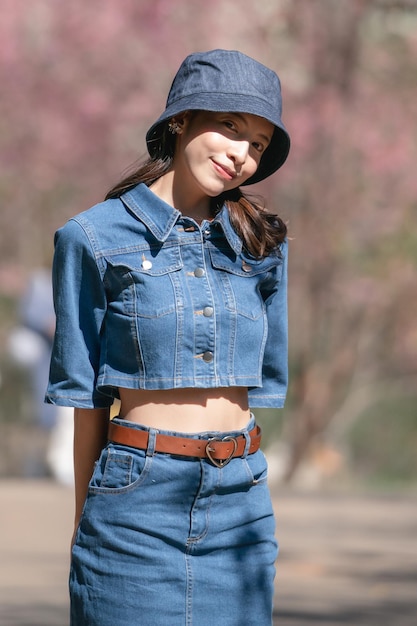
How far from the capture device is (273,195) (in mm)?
13766

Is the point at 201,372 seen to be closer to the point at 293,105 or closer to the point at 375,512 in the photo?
the point at 375,512

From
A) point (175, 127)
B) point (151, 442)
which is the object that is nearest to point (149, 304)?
point (151, 442)

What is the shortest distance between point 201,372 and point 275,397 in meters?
0.36

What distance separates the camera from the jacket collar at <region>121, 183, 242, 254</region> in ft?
10.8

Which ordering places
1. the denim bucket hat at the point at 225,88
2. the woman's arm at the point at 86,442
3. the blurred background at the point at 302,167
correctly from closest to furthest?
the denim bucket hat at the point at 225,88 < the woman's arm at the point at 86,442 < the blurred background at the point at 302,167

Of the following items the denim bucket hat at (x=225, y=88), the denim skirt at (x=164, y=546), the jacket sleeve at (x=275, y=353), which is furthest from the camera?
the jacket sleeve at (x=275, y=353)

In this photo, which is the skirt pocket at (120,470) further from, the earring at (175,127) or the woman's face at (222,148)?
the earring at (175,127)

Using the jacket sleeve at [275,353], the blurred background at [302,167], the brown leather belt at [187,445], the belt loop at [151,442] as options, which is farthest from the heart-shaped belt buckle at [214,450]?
the blurred background at [302,167]

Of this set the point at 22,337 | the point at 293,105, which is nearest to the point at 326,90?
the point at 293,105

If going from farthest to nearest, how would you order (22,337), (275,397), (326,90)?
1. (326,90)
2. (22,337)
3. (275,397)

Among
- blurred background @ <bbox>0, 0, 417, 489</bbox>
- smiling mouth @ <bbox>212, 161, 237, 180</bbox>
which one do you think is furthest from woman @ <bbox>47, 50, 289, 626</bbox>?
blurred background @ <bbox>0, 0, 417, 489</bbox>

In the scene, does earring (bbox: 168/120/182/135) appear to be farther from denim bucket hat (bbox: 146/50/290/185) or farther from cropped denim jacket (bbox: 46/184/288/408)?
cropped denim jacket (bbox: 46/184/288/408)

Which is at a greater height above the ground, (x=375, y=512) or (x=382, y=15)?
(x=382, y=15)

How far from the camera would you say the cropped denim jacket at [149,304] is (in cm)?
320
